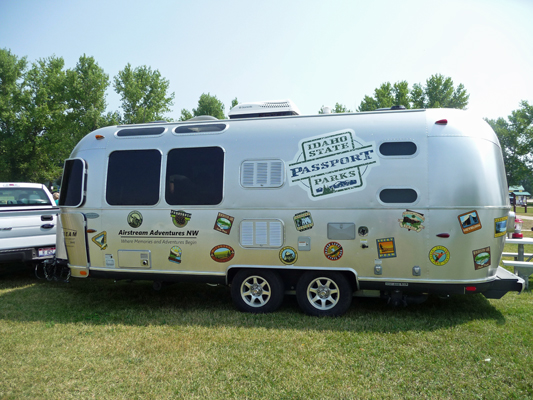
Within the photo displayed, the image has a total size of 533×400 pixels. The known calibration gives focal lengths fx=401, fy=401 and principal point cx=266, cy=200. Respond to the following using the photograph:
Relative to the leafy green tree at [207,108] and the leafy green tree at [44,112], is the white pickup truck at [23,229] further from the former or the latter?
the leafy green tree at [207,108]

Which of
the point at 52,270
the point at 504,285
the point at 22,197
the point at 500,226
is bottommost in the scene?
the point at 52,270

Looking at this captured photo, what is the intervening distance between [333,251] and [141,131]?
361 cm

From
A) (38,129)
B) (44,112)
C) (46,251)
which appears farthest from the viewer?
(38,129)

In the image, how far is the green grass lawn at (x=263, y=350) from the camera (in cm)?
379

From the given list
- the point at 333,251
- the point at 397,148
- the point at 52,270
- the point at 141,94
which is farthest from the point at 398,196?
the point at 141,94

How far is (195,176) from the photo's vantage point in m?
6.07

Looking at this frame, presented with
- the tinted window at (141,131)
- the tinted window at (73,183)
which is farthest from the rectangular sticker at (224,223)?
the tinted window at (73,183)

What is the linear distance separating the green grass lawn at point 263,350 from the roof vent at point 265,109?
10.1 ft

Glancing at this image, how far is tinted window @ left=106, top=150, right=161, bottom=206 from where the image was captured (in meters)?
6.22

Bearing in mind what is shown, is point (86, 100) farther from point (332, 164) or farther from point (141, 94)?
point (332, 164)

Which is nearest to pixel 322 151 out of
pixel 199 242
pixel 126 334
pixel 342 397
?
pixel 199 242

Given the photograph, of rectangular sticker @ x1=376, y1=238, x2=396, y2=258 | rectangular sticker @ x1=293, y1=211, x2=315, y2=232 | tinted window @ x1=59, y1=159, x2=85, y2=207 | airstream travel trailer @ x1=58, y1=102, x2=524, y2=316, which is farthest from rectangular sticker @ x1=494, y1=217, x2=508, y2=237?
tinted window @ x1=59, y1=159, x2=85, y2=207

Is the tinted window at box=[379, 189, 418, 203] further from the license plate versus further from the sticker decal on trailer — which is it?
the license plate

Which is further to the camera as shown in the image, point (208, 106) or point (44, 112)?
point (208, 106)
